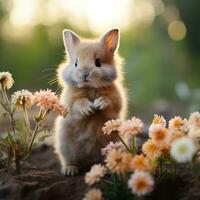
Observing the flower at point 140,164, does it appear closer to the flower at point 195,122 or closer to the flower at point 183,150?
the flower at point 183,150

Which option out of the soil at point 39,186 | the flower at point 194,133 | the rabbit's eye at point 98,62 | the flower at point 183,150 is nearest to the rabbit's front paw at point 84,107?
the rabbit's eye at point 98,62

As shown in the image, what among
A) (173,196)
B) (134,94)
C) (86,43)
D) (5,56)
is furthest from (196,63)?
(173,196)

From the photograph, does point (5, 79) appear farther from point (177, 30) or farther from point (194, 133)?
point (177, 30)

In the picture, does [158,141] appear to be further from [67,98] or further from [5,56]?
[5,56]

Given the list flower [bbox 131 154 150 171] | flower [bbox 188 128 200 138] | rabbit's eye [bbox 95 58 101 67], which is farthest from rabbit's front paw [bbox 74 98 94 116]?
flower [bbox 131 154 150 171]

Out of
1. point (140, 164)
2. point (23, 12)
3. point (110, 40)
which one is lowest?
point (140, 164)

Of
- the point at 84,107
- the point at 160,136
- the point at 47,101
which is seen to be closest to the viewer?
the point at 160,136

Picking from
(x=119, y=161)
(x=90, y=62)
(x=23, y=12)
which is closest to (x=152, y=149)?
(x=119, y=161)
